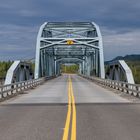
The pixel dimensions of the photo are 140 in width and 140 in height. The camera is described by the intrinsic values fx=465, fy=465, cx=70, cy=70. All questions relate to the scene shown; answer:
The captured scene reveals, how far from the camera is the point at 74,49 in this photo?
125 meters

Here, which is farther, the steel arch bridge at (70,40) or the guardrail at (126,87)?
the steel arch bridge at (70,40)

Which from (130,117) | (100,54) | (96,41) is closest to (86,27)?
(96,41)

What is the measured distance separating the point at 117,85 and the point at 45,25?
157 feet

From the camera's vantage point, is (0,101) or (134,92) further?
(134,92)

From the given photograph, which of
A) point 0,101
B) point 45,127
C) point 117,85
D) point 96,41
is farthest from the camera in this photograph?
point 96,41

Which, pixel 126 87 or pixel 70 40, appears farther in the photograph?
pixel 70 40

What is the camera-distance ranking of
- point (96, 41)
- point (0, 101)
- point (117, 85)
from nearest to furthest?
point (0, 101) < point (117, 85) < point (96, 41)

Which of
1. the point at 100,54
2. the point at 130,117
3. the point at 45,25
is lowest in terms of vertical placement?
the point at 130,117

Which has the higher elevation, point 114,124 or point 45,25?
point 45,25

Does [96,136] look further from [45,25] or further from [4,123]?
[45,25]

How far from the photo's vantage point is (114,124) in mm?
13398

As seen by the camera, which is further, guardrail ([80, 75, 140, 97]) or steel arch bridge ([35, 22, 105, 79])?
steel arch bridge ([35, 22, 105, 79])

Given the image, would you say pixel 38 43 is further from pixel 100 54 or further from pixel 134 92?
pixel 134 92

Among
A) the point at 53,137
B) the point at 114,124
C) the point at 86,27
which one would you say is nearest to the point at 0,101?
the point at 114,124
